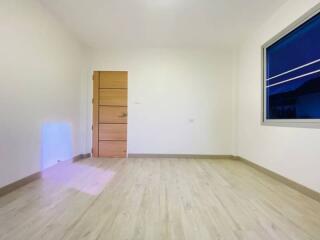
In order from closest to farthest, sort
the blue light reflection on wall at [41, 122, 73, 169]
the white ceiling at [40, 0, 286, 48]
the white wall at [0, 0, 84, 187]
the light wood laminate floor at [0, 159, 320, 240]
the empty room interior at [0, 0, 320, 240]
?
the light wood laminate floor at [0, 159, 320, 240], the empty room interior at [0, 0, 320, 240], the white wall at [0, 0, 84, 187], the white ceiling at [40, 0, 286, 48], the blue light reflection on wall at [41, 122, 73, 169]

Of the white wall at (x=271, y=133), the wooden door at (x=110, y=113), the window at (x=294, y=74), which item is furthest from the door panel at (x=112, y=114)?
the window at (x=294, y=74)

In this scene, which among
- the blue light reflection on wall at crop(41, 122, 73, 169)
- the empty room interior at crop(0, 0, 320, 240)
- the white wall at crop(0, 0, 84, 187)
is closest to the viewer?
the empty room interior at crop(0, 0, 320, 240)

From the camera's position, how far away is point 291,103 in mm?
3574

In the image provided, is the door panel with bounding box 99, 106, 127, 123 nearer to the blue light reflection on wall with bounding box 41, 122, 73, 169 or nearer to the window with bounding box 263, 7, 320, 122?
the blue light reflection on wall with bounding box 41, 122, 73, 169

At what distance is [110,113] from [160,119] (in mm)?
1230

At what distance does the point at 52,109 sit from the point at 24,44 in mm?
1210

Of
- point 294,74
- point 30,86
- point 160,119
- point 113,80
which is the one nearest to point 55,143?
point 30,86

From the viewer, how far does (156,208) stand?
2449mm

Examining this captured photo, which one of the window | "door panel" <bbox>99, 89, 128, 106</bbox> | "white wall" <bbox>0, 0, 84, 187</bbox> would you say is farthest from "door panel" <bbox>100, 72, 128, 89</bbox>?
the window

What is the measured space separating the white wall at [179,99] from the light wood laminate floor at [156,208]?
172 cm

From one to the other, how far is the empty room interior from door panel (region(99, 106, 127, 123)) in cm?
2

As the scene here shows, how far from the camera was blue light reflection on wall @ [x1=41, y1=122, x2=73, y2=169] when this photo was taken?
12.6 feet

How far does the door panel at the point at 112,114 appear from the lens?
5.79 m

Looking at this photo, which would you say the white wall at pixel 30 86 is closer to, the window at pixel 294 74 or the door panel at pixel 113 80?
the door panel at pixel 113 80
